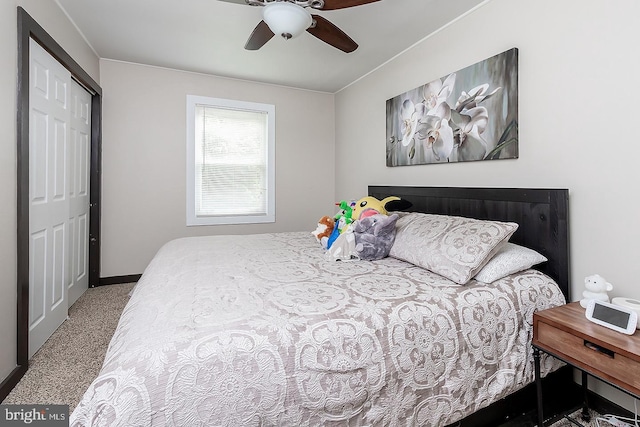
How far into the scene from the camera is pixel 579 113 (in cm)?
169

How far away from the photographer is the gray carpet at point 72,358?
168cm

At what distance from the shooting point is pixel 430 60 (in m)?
2.68

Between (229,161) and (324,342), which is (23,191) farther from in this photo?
(229,161)

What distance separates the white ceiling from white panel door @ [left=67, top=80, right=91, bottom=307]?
63cm

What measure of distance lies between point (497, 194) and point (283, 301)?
160 cm

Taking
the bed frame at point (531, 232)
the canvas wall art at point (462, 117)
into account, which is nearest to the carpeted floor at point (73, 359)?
the bed frame at point (531, 232)

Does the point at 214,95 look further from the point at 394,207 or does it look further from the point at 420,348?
the point at 420,348

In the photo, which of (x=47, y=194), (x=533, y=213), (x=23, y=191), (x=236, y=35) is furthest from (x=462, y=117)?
(x=47, y=194)

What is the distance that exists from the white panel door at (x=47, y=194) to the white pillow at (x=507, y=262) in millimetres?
2764

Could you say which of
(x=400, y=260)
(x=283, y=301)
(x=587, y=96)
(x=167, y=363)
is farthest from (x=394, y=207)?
(x=167, y=363)

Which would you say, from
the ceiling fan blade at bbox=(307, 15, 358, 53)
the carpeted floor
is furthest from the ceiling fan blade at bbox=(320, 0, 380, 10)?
the carpeted floor

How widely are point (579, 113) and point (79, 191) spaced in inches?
156

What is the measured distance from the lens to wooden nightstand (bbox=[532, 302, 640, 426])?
108cm

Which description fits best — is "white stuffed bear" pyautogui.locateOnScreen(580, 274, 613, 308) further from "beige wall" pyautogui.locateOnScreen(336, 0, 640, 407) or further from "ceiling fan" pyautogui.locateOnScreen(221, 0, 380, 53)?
"ceiling fan" pyautogui.locateOnScreen(221, 0, 380, 53)
